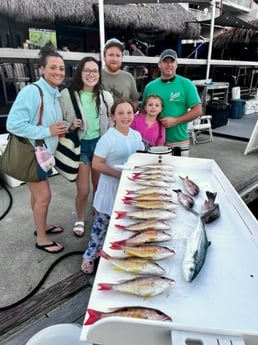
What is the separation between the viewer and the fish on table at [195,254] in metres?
0.95

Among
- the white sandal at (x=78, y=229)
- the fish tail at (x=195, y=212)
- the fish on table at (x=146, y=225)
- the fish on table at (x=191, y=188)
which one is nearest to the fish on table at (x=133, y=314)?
the fish on table at (x=146, y=225)

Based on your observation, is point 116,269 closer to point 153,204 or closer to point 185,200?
point 153,204

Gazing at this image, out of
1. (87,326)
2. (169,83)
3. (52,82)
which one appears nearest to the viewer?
(87,326)

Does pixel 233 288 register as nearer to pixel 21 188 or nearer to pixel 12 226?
pixel 12 226

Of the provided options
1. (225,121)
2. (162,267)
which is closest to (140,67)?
(225,121)

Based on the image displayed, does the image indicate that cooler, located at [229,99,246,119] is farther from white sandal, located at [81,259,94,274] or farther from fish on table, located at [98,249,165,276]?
fish on table, located at [98,249,165,276]

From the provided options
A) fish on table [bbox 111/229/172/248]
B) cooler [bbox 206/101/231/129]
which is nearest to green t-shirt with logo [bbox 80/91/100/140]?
fish on table [bbox 111/229/172/248]

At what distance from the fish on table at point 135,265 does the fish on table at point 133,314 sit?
0.15 meters

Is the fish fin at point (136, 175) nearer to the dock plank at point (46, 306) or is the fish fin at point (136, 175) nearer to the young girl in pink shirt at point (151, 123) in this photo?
the young girl in pink shirt at point (151, 123)

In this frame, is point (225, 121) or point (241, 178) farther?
point (225, 121)

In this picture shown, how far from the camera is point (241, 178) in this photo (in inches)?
162

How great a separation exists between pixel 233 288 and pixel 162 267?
25cm

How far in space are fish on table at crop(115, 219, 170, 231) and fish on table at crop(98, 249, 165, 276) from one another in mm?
187

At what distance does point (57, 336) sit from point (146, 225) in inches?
30.0
